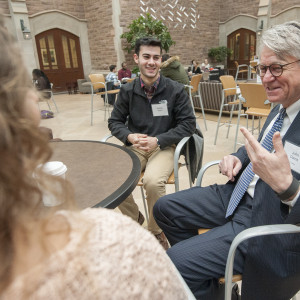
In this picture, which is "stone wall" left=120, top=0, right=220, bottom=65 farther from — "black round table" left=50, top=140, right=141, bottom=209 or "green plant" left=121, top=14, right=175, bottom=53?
"black round table" left=50, top=140, right=141, bottom=209

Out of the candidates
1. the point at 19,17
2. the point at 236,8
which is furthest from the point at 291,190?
the point at 236,8

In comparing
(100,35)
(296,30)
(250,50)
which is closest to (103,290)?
(296,30)

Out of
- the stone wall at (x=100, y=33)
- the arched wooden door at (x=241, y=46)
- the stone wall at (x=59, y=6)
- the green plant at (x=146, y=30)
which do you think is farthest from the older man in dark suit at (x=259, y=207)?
the arched wooden door at (x=241, y=46)

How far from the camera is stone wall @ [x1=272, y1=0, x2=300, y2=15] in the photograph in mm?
9763

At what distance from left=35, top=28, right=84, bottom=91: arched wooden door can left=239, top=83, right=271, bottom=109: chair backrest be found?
31.0ft

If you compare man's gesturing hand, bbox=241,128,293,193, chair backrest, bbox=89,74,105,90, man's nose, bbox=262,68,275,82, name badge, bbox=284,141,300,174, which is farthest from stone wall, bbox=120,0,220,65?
man's gesturing hand, bbox=241,128,293,193

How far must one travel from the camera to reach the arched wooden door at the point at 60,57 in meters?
10.6

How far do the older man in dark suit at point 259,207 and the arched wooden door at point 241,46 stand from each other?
506 inches

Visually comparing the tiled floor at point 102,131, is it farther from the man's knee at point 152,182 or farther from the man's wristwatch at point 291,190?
the man's wristwatch at point 291,190

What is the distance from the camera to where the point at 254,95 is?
308 cm

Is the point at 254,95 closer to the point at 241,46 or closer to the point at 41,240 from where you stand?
the point at 41,240

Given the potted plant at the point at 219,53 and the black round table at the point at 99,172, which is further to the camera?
the potted plant at the point at 219,53

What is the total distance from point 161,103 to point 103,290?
69.3 inches

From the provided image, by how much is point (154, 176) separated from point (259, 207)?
0.78 meters
